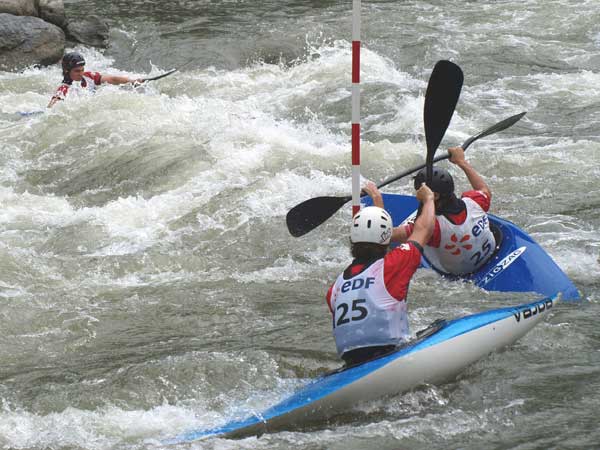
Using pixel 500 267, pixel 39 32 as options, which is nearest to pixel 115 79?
pixel 39 32

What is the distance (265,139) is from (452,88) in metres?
3.51

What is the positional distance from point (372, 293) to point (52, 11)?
34.5 feet

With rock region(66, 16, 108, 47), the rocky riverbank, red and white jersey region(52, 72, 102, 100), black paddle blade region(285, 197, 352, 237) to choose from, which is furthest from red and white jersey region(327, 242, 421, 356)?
rock region(66, 16, 108, 47)

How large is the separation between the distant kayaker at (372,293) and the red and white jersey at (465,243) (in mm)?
1256

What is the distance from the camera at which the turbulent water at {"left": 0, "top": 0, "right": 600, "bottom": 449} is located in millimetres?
4422

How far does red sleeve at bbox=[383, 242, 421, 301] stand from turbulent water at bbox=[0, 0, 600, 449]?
0.49 meters

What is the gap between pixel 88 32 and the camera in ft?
44.7

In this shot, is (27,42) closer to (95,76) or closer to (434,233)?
(95,76)

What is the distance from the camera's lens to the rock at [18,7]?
13.3m

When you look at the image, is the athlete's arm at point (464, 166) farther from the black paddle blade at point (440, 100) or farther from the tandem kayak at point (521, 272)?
the tandem kayak at point (521, 272)

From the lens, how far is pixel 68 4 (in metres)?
15.7

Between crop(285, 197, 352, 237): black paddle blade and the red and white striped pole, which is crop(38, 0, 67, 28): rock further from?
the red and white striped pole

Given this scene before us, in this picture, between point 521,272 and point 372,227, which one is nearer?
point 372,227

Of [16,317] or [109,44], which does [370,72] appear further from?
[16,317]
